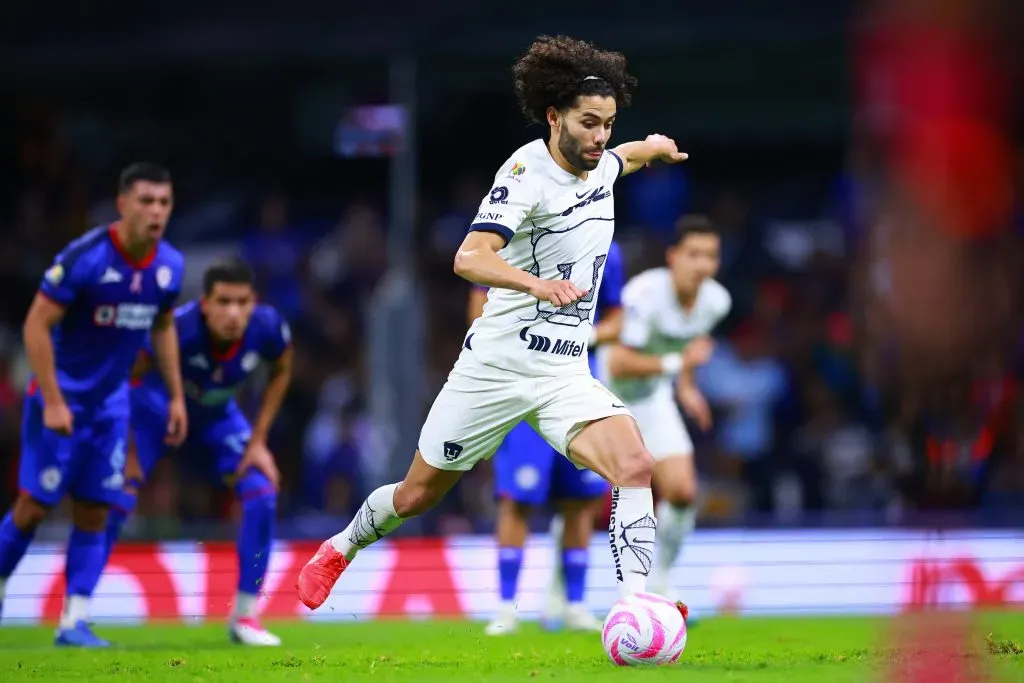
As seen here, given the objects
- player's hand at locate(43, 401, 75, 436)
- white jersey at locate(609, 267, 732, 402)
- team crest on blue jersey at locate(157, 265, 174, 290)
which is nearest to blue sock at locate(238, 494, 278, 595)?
player's hand at locate(43, 401, 75, 436)

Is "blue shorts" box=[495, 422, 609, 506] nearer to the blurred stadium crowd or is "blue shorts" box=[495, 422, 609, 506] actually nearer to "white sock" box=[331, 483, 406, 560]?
"white sock" box=[331, 483, 406, 560]

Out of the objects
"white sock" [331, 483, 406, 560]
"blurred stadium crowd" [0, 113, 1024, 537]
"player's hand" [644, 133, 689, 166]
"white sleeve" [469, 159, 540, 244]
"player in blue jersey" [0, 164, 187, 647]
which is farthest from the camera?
"blurred stadium crowd" [0, 113, 1024, 537]

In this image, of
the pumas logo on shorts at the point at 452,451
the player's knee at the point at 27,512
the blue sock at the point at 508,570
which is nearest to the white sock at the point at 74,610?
the player's knee at the point at 27,512

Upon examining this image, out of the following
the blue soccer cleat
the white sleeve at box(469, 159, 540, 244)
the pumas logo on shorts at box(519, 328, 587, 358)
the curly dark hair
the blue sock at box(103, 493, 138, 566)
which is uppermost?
the curly dark hair

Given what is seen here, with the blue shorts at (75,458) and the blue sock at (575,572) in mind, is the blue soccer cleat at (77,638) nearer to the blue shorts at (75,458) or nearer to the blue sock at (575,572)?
the blue shorts at (75,458)

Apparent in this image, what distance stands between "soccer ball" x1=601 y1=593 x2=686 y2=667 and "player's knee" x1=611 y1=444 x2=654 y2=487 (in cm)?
49

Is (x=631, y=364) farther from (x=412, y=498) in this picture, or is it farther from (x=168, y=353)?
(x=412, y=498)

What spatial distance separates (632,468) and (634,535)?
0.29 meters

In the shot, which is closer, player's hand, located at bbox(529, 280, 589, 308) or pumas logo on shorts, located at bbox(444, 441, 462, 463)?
player's hand, located at bbox(529, 280, 589, 308)

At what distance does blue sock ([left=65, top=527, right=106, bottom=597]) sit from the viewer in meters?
8.93

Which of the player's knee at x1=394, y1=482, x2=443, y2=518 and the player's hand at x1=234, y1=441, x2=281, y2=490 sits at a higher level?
the player's hand at x1=234, y1=441, x2=281, y2=490

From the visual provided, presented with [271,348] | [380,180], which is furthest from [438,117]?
[271,348]

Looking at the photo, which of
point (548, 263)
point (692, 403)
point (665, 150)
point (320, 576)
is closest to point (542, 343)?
point (548, 263)

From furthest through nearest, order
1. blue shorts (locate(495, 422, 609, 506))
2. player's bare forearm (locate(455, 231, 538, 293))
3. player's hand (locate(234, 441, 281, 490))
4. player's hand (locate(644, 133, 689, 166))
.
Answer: blue shorts (locate(495, 422, 609, 506)) < player's hand (locate(234, 441, 281, 490)) < player's hand (locate(644, 133, 689, 166)) < player's bare forearm (locate(455, 231, 538, 293))
